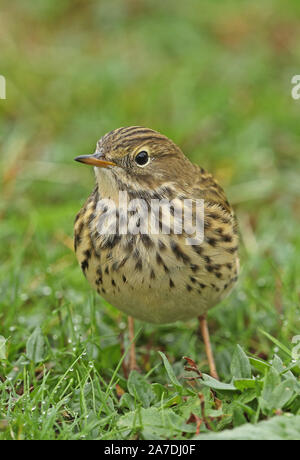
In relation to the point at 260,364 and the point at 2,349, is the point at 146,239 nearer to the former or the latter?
the point at 260,364

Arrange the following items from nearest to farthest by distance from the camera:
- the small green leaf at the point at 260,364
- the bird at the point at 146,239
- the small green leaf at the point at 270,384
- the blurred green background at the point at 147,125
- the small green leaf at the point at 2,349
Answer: the small green leaf at the point at 270,384
the small green leaf at the point at 260,364
the bird at the point at 146,239
the small green leaf at the point at 2,349
the blurred green background at the point at 147,125

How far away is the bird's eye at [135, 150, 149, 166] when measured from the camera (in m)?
4.29

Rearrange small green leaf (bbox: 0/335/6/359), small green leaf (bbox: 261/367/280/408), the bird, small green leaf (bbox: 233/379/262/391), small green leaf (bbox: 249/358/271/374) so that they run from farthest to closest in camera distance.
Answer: small green leaf (bbox: 0/335/6/359) < the bird < small green leaf (bbox: 249/358/271/374) < small green leaf (bbox: 233/379/262/391) < small green leaf (bbox: 261/367/280/408)

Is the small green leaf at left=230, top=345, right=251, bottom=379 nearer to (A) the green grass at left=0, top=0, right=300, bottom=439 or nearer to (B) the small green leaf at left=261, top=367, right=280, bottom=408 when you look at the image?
(A) the green grass at left=0, top=0, right=300, bottom=439

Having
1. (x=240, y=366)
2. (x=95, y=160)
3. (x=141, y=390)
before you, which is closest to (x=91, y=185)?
(x=95, y=160)

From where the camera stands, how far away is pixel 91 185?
711 cm

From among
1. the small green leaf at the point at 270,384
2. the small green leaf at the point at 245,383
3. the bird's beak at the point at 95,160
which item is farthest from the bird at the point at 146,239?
the small green leaf at the point at 270,384

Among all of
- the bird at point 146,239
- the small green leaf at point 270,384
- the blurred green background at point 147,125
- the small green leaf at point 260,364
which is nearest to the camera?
the small green leaf at point 270,384

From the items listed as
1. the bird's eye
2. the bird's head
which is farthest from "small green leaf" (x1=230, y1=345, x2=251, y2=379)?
the bird's eye

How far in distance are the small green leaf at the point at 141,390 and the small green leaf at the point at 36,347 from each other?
0.56m

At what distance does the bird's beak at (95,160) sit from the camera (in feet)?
13.6

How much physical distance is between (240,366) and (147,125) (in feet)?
14.0

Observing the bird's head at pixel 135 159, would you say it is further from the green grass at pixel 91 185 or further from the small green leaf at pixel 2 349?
the small green leaf at pixel 2 349
